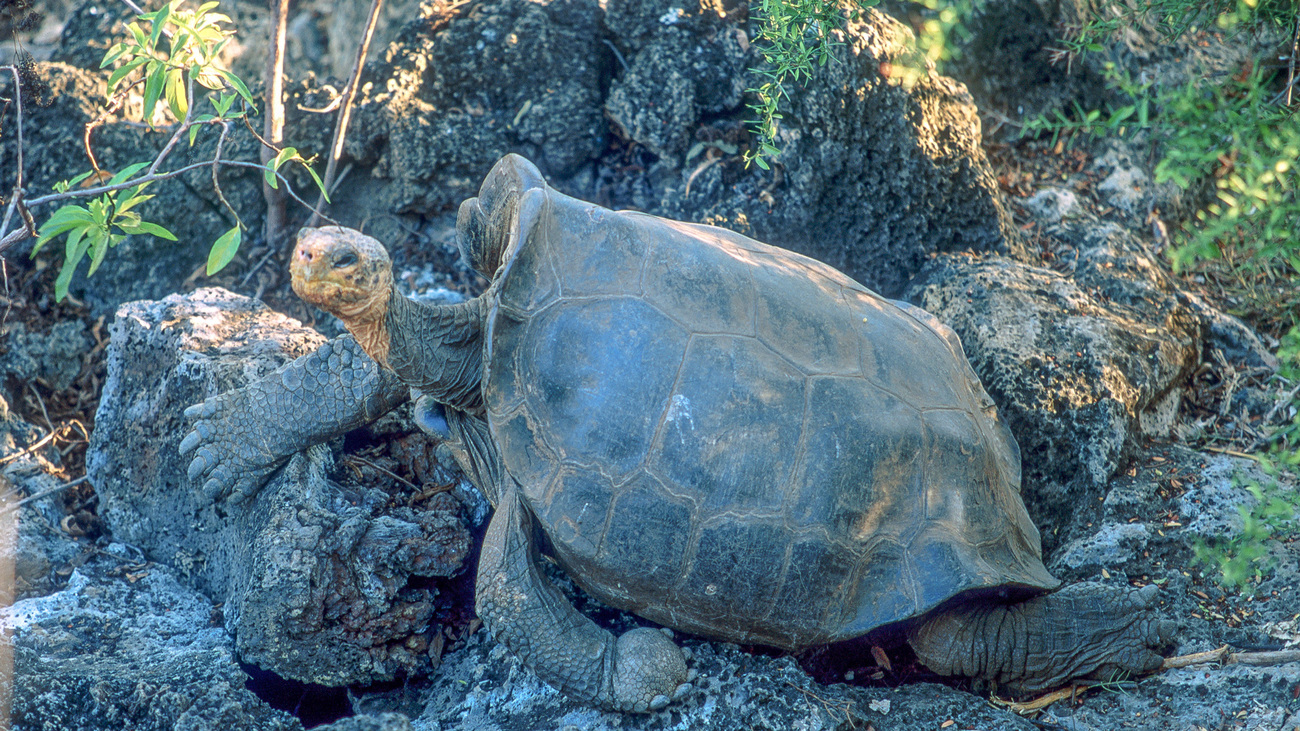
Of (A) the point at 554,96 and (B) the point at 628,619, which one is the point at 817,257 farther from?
(B) the point at 628,619

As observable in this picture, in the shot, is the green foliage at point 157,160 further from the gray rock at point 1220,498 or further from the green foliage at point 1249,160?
the gray rock at point 1220,498

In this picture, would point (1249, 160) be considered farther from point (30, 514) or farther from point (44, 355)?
point (44, 355)

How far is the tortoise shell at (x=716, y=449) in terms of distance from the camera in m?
2.93

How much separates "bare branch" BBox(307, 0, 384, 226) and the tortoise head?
1.90 metres

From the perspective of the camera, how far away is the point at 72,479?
14.0 feet

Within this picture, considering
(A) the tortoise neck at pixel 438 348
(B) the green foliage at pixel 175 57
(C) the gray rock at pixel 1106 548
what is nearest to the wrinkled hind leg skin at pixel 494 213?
(A) the tortoise neck at pixel 438 348

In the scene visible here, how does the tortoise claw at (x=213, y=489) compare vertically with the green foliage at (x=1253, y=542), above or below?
below

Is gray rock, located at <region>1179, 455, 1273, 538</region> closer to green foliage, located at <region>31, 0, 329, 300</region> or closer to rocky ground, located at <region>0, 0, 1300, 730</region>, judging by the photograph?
rocky ground, located at <region>0, 0, 1300, 730</region>

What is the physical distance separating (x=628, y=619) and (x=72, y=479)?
9.83 ft

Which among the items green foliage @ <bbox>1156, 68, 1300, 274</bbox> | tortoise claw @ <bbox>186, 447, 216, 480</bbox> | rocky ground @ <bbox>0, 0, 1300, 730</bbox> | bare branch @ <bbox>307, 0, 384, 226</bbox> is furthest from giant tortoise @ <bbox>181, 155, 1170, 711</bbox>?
bare branch @ <bbox>307, 0, 384, 226</bbox>

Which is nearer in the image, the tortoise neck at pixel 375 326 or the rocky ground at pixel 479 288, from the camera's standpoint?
the tortoise neck at pixel 375 326

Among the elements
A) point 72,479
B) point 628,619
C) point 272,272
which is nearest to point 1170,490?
point 628,619

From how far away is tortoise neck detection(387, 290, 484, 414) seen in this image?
10.3 ft

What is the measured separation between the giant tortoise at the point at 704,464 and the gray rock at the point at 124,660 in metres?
0.93
